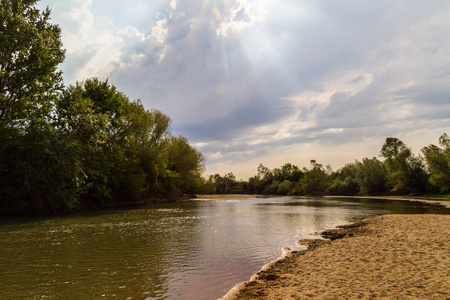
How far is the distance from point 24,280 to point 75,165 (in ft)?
84.2

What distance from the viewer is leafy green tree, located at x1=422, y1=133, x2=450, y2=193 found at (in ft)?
230

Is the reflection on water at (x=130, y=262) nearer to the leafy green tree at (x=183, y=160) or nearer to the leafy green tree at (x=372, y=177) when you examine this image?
the leafy green tree at (x=183, y=160)

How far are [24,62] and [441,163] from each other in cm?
10161

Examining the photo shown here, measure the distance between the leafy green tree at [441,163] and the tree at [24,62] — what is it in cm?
9526

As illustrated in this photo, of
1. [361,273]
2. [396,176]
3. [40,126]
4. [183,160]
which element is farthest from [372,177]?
[40,126]

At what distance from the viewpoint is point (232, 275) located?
9812mm

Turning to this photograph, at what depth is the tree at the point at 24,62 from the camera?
90.6 ft

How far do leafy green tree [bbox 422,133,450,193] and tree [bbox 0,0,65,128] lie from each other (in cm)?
9526

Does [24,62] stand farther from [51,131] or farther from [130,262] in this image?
[130,262]

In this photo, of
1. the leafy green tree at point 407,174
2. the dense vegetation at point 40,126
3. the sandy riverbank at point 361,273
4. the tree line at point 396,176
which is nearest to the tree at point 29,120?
the dense vegetation at point 40,126

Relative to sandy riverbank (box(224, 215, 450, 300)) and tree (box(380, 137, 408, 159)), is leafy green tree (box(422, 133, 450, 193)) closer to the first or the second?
tree (box(380, 137, 408, 159))

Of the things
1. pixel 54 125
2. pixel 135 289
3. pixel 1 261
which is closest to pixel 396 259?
pixel 135 289

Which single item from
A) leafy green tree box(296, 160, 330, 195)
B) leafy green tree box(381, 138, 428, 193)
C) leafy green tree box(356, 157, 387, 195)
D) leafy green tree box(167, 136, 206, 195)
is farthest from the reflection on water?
leafy green tree box(296, 160, 330, 195)

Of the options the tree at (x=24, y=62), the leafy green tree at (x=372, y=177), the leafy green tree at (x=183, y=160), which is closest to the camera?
the tree at (x=24, y=62)
